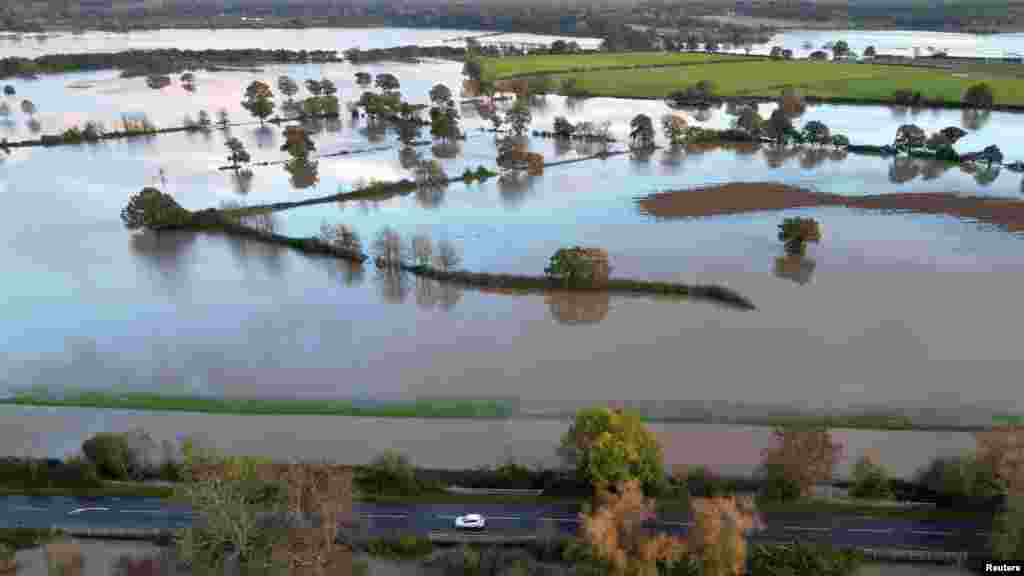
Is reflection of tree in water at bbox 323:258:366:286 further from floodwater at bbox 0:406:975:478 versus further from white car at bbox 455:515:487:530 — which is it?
white car at bbox 455:515:487:530

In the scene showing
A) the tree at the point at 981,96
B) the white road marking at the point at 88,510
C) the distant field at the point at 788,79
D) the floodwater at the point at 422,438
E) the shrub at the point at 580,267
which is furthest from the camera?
the distant field at the point at 788,79

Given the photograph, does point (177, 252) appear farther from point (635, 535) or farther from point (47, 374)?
point (635, 535)

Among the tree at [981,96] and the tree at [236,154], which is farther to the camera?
the tree at [981,96]

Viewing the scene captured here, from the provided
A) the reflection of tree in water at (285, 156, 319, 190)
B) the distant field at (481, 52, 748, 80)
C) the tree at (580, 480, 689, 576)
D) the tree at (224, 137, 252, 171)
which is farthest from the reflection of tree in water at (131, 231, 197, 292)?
the distant field at (481, 52, 748, 80)

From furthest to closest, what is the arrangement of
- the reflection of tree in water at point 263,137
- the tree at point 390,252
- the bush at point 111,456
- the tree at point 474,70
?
the tree at point 474,70
the reflection of tree in water at point 263,137
the tree at point 390,252
the bush at point 111,456

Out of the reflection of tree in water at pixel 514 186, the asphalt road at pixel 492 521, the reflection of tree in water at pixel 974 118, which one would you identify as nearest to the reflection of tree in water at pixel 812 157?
the reflection of tree in water at pixel 974 118

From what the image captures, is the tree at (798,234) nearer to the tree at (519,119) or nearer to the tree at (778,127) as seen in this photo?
the tree at (778,127)

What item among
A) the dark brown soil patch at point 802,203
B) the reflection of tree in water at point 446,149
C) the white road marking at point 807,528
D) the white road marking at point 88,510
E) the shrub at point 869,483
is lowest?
the white road marking at point 88,510
